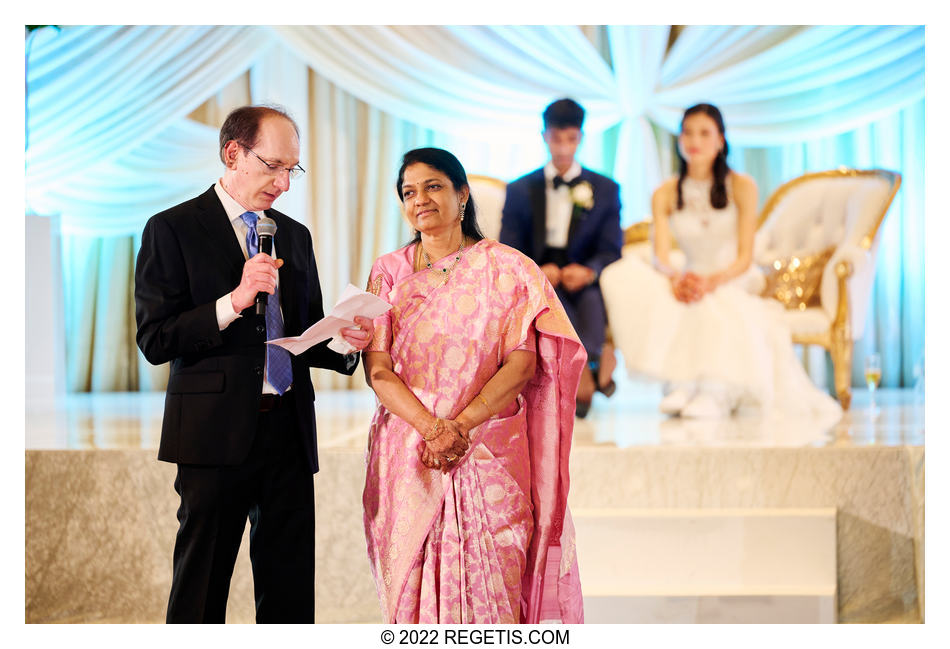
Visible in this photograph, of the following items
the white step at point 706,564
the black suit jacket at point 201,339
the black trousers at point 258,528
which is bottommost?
the white step at point 706,564

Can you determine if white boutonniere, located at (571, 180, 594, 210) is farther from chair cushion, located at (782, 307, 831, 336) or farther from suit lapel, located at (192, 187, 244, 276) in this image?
suit lapel, located at (192, 187, 244, 276)

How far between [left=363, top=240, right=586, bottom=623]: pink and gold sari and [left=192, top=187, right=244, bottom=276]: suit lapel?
385mm

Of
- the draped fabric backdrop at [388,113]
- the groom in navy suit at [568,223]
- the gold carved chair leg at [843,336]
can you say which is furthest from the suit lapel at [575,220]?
the gold carved chair leg at [843,336]

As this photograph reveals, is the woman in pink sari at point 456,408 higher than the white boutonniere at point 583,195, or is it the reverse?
the white boutonniere at point 583,195

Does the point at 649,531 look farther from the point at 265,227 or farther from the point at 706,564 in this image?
the point at 265,227

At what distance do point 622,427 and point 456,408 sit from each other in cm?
202

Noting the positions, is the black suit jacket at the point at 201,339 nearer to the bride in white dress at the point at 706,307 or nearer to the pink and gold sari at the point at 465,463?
the pink and gold sari at the point at 465,463

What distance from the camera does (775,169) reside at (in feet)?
20.2

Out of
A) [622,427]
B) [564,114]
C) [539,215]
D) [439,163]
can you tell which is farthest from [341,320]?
[564,114]

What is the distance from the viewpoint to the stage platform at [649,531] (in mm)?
3338

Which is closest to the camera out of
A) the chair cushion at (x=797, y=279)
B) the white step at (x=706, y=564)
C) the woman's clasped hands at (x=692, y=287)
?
the white step at (x=706, y=564)

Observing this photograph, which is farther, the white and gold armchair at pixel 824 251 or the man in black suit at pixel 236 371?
the white and gold armchair at pixel 824 251

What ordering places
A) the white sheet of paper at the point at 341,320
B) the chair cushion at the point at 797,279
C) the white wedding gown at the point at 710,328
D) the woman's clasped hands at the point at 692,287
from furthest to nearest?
the chair cushion at the point at 797,279, the woman's clasped hands at the point at 692,287, the white wedding gown at the point at 710,328, the white sheet of paper at the point at 341,320

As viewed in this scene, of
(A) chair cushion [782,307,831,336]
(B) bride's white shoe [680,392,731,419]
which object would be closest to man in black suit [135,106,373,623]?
(B) bride's white shoe [680,392,731,419]
